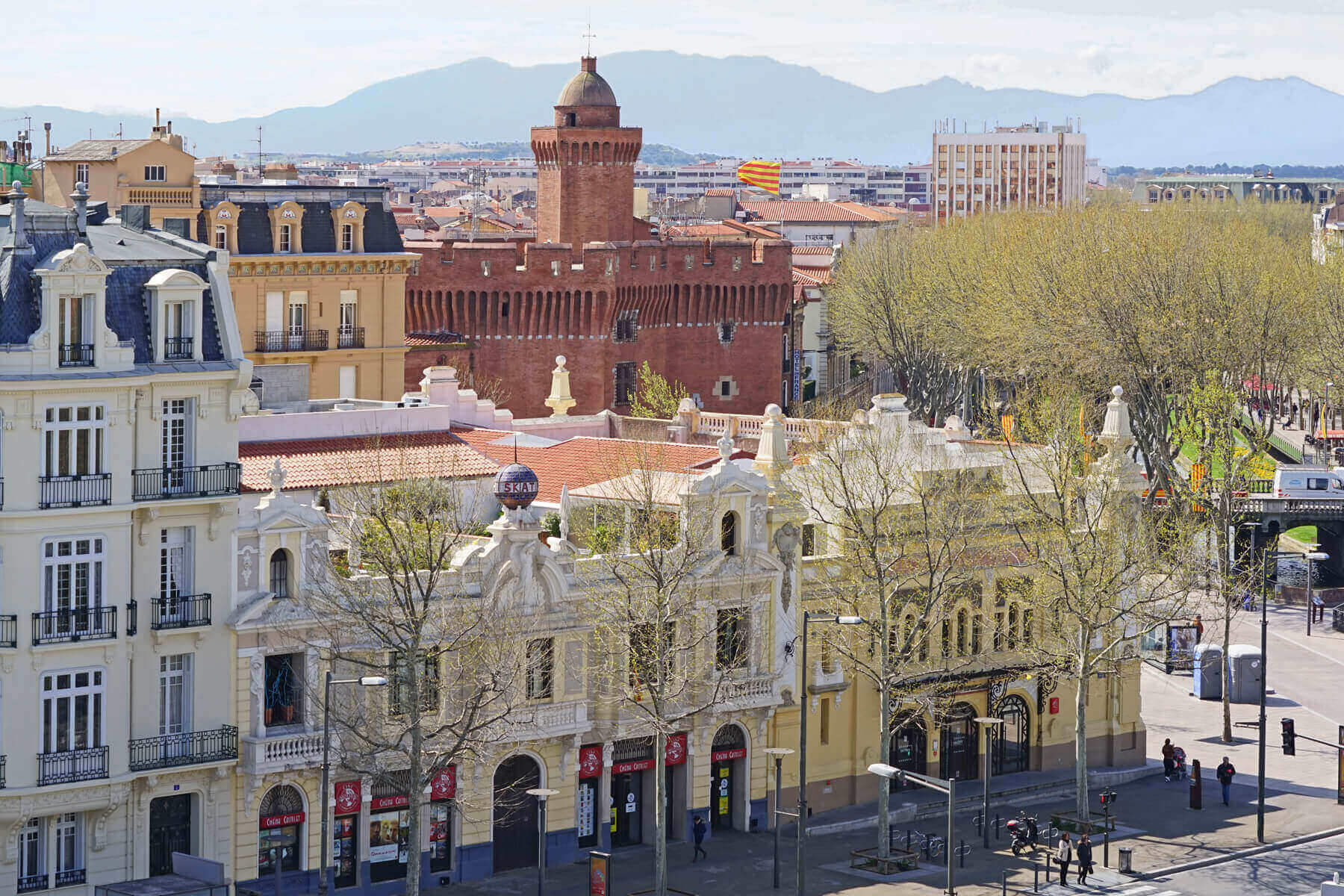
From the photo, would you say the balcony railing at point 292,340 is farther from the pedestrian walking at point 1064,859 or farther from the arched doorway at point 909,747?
the pedestrian walking at point 1064,859

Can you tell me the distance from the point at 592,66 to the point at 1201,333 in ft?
146

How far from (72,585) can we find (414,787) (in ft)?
31.5

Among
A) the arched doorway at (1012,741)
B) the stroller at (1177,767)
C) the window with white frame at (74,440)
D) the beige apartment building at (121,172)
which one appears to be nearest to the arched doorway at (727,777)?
the arched doorway at (1012,741)

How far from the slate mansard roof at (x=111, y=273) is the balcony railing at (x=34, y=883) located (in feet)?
39.3

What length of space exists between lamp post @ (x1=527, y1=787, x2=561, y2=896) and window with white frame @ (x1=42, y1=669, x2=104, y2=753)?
11512mm

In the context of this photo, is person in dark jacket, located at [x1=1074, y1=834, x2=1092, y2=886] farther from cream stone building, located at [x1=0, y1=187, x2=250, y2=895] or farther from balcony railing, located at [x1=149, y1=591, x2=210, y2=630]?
balcony railing, located at [x1=149, y1=591, x2=210, y2=630]

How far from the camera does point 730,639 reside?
244ft

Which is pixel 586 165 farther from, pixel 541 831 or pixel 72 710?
pixel 72 710

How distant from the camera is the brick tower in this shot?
151625 mm

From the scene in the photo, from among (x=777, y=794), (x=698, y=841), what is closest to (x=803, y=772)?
(x=777, y=794)

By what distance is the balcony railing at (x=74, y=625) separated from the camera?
60375 millimetres

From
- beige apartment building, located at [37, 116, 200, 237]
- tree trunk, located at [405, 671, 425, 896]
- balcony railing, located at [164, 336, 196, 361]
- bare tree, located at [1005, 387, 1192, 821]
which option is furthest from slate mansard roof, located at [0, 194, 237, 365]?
beige apartment building, located at [37, 116, 200, 237]

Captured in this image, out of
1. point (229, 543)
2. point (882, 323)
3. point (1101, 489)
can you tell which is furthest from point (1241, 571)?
point (882, 323)

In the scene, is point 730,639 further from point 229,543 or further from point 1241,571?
point 1241,571
